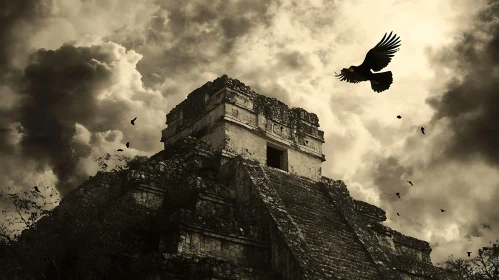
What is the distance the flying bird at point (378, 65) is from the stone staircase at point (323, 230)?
4.65 meters

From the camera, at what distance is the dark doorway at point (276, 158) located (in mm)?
15719

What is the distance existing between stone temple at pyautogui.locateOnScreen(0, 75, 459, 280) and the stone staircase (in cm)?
4

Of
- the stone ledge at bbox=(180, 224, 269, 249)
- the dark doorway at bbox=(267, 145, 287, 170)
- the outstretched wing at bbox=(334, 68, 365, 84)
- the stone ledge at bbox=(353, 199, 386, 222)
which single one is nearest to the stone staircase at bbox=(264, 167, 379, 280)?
the dark doorway at bbox=(267, 145, 287, 170)

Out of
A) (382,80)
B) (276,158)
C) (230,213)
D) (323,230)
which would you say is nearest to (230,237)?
(230,213)

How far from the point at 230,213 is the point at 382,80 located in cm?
581

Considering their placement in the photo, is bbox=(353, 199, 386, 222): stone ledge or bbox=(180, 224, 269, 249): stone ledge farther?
bbox=(353, 199, 386, 222): stone ledge

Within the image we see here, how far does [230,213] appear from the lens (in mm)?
12719

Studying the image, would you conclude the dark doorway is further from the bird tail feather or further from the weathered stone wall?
the bird tail feather

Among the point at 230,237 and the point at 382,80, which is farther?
the point at 230,237

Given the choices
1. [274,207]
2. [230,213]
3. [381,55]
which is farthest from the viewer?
[230,213]

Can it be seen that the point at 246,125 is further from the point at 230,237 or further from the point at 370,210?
the point at 370,210

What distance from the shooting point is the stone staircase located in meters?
11.9

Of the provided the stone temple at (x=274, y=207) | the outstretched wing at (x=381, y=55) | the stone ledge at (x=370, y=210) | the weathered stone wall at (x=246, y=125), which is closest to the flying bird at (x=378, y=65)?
the outstretched wing at (x=381, y=55)

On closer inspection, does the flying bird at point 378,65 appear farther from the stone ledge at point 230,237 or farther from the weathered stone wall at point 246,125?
the weathered stone wall at point 246,125
